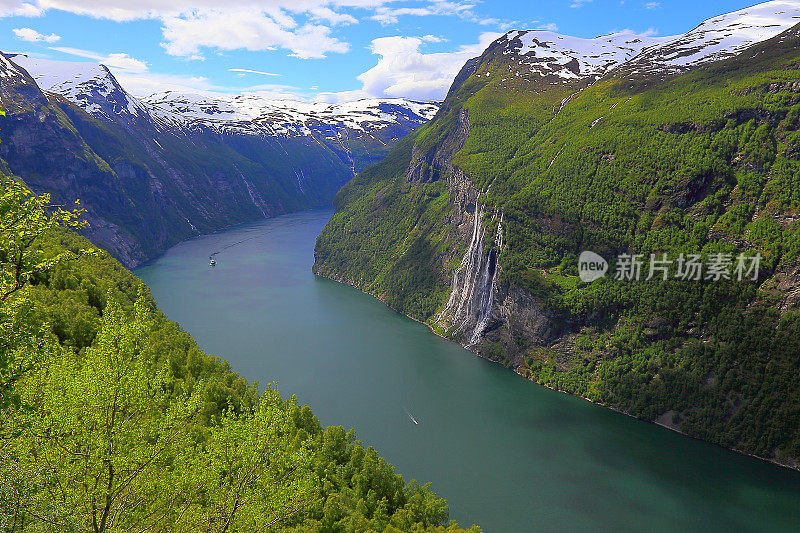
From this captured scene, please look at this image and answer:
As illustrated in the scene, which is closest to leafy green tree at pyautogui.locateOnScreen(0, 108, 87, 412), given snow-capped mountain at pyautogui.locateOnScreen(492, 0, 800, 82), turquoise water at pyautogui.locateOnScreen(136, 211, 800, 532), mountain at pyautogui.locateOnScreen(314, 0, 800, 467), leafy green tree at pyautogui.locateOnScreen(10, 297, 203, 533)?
leafy green tree at pyautogui.locateOnScreen(10, 297, 203, 533)

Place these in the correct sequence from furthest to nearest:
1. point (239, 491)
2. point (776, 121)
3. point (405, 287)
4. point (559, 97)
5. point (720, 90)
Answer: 1. point (559, 97)
2. point (405, 287)
3. point (720, 90)
4. point (776, 121)
5. point (239, 491)

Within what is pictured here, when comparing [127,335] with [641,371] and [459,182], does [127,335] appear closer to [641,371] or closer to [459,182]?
[641,371]

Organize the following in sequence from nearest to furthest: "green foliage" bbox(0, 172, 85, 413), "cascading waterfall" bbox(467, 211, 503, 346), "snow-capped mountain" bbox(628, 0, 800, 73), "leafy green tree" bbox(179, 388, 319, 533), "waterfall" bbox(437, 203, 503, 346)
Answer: "green foliage" bbox(0, 172, 85, 413) < "leafy green tree" bbox(179, 388, 319, 533) < "cascading waterfall" bbox(467, 211, 503, 346) < "waterfall" bbox(437, 203, 503, 346) < "snow-capped mountain" bbox(628, 0, 800, 73)

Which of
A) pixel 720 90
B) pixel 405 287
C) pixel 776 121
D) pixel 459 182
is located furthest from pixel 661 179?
pixel 405 287

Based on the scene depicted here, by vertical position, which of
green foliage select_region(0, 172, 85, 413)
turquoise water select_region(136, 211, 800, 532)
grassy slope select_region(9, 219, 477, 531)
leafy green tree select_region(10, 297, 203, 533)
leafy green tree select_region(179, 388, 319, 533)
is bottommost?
turquoise water select_region(136, 211, 800, 532)

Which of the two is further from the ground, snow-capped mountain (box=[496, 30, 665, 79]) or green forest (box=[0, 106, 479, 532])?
snow-capped mountain (box=[496, 30, 665, 79])

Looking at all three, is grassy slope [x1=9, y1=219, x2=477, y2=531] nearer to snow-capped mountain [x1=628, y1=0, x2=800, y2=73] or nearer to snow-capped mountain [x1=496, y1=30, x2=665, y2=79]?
snow-capped mountain [x1=628, y1=0, x2=800, y2=73]
